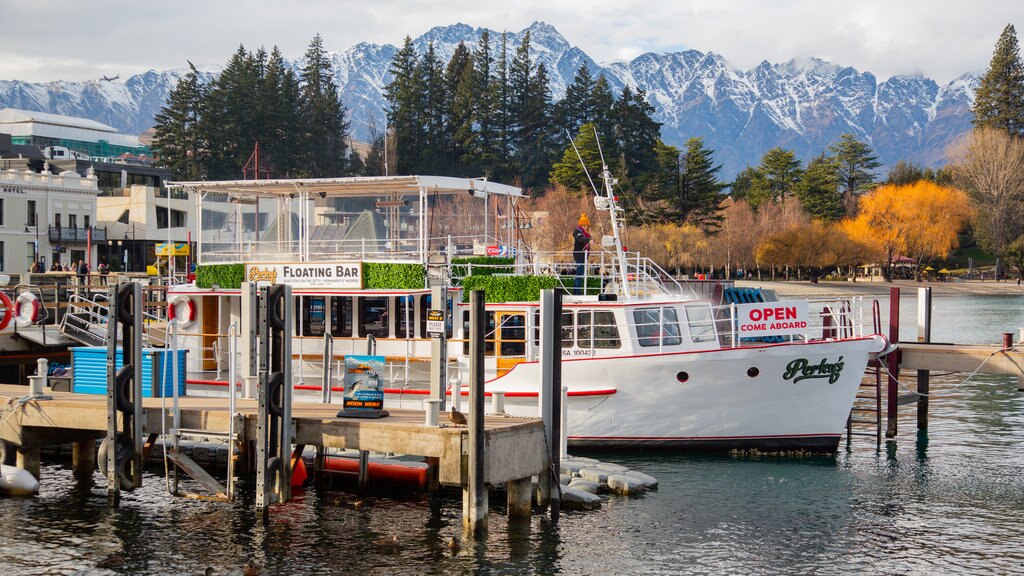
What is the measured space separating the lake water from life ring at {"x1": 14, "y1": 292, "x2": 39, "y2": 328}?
5.00 meters

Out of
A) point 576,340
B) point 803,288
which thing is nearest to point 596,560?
point 576,340

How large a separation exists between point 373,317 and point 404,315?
2.26 ft

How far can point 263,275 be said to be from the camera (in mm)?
24578

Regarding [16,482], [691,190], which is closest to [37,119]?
[691,190]

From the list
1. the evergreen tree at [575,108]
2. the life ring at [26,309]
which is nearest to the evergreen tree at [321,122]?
the evergreen tree at [575,108]

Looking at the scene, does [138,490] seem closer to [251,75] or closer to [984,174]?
[251,75]

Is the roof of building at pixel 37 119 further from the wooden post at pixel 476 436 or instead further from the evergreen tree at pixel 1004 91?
the wooden post at pixel 476 436

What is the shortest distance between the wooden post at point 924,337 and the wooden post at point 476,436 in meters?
14.1

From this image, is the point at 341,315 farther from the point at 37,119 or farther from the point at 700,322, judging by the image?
the point at 37,119

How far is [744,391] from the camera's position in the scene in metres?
22.6

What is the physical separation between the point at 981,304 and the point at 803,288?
12.6 metres

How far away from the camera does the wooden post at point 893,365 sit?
24.6 metres

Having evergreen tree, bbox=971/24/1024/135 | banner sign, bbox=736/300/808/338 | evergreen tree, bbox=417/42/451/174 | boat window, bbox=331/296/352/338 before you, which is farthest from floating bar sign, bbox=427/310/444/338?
evergreen tree, bbox=971/24/1024/135

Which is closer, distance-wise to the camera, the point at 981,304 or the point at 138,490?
the point at 138,490
